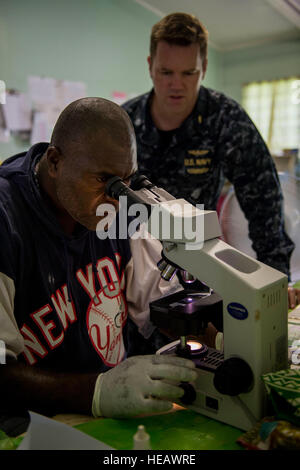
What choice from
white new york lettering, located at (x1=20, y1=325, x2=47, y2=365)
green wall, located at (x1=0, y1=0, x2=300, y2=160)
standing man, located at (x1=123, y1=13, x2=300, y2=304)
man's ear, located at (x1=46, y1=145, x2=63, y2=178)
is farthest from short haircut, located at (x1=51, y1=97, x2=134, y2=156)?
green wall, located at (x1=0, y1=0, x2=300, y2=160)

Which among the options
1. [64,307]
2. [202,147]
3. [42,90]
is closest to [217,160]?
[202,147]

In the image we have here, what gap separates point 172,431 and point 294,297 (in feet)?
3.05

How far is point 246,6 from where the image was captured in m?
4.71

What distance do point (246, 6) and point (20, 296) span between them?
480cm

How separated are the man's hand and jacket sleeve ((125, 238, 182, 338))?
0.49 metres

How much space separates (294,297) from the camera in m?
1.57

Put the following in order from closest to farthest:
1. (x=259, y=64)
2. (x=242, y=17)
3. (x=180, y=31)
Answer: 1. (x=180, y=31)
2. (x=242, y=17)
3. (x=259, y=64)

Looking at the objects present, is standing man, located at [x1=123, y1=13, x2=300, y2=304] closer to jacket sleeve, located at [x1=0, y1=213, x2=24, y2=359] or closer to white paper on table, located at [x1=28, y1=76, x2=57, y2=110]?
jacket sleeve, located at [x1=0, y1=213, x2=24, y2=359]

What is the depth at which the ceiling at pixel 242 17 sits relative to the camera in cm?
466

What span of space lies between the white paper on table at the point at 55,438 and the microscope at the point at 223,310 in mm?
271

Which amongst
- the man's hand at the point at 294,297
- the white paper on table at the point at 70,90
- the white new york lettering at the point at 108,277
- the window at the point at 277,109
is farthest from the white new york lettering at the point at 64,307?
the window at the point at 277,109

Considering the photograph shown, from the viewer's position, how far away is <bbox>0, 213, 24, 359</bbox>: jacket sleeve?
88cm

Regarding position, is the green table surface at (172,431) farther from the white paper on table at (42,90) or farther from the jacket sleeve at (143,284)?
the white paper on table at (42,90)

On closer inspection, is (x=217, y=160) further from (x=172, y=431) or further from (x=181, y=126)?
(x=172, y=431)
